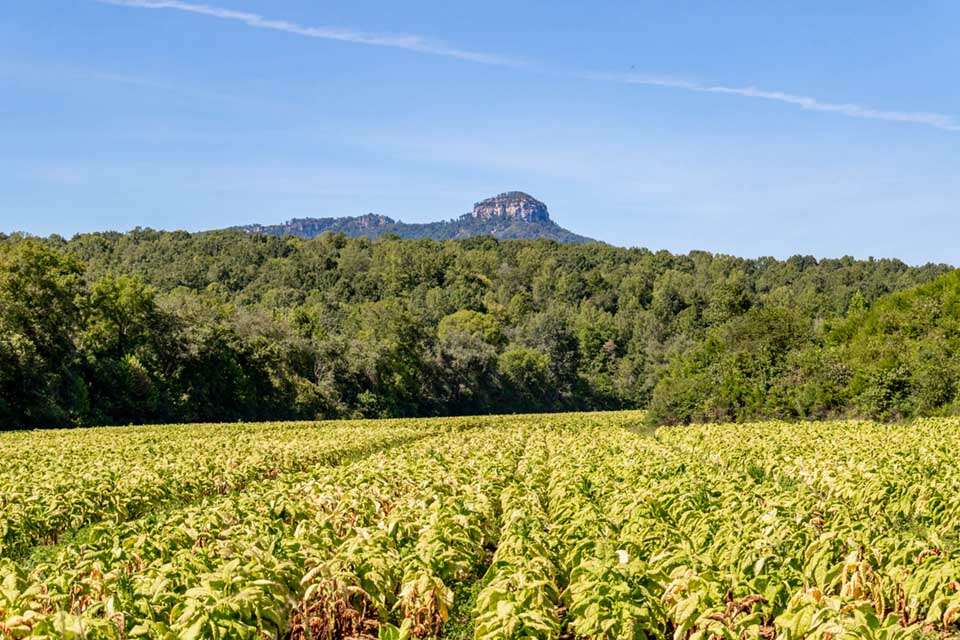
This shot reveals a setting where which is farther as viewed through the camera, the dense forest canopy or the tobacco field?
the dense forest canopy

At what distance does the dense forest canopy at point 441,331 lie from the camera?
46219 millimetres

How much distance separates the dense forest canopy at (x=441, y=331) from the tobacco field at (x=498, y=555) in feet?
109

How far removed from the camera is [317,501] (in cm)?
1077

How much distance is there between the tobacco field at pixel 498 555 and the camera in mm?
6059

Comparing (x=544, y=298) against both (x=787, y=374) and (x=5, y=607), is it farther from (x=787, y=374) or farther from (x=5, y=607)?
(x=5, y=607)

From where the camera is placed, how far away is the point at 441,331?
4358 inches

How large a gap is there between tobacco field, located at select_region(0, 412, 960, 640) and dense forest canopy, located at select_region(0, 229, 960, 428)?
33.1m

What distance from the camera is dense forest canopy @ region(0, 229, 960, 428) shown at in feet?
152

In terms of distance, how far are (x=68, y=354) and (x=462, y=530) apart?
148 feet

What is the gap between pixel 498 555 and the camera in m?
8.10

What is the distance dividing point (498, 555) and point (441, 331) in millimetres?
102717

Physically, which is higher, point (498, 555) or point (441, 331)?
point (441, 331)

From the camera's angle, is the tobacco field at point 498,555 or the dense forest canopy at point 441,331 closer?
the tobacco field at point 498,555

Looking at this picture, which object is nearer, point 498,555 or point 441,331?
point 498,555
